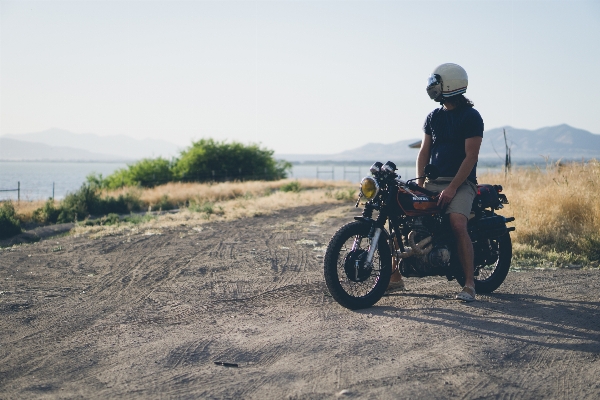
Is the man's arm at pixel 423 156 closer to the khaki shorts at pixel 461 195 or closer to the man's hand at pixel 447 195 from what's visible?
the khaki shorts at pixel 461 195

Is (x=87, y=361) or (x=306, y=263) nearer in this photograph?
(x=87, y=361)

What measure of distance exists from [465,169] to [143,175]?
3918 centimetres

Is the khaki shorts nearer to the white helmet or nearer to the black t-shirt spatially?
the black t-shirt

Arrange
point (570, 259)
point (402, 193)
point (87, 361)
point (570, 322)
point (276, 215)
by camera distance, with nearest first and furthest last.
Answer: point (87, 361) < point (570, 322) < point (402, 193) < point (570, 259) < point (276, 215)

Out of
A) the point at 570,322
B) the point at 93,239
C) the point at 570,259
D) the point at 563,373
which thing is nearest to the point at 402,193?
the point at 570,322

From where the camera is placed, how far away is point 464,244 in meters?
5.58

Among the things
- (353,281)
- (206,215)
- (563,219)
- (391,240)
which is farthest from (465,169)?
(206,215)

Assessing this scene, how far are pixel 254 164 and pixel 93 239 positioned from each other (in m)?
35.7

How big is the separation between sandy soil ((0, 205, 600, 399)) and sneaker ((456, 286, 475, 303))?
3.2 inches

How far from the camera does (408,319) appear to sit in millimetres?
5055

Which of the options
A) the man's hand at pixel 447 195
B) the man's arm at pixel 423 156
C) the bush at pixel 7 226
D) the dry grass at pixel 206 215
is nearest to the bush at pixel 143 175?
the dry grass at pixel 206 215

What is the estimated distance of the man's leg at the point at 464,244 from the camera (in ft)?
18.2

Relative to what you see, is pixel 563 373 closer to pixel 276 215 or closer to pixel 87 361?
pixel 87 361

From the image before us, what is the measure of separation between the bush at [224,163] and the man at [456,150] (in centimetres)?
3841
